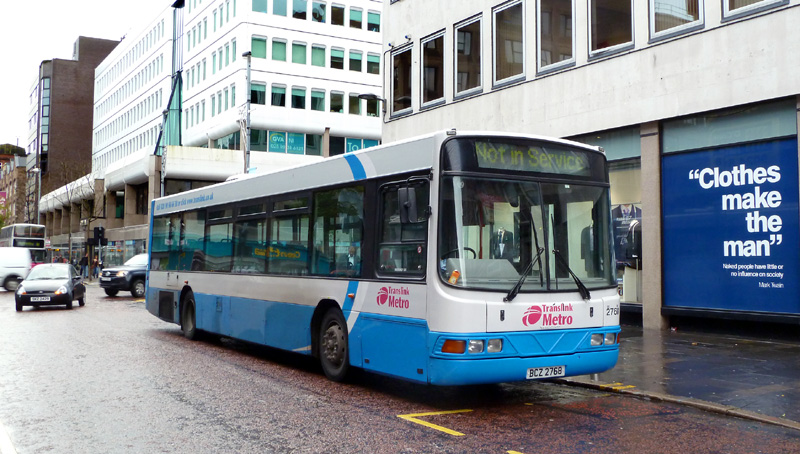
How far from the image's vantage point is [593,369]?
8438mm

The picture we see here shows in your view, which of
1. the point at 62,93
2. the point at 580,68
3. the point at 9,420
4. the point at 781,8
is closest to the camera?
the point at 9,420

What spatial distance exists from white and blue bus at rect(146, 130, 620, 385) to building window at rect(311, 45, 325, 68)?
48.1 metres

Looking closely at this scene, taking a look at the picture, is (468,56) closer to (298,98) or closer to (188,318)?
(188,318)

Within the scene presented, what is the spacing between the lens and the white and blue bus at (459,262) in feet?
25.6

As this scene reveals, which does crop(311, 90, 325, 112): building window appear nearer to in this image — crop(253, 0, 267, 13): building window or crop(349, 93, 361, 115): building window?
crop(349, 93, 361, 115): building window

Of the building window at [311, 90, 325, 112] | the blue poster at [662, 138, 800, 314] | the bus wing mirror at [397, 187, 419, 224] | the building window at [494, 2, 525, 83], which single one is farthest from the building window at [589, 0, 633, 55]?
the building window at [311, 90, 325, 112]

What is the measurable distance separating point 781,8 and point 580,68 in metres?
4.86

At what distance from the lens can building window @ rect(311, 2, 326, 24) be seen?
2251 inches

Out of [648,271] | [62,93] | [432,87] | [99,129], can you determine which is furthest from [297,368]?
[62,93]

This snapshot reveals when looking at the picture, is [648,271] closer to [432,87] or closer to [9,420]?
[432,87]

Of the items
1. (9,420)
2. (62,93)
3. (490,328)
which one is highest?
(62,93)

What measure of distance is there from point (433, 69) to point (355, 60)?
122 feet

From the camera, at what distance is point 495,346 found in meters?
7.78

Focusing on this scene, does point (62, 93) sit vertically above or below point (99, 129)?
above
